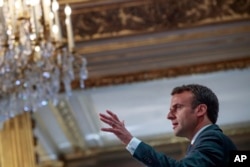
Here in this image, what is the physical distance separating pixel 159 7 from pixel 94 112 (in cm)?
166

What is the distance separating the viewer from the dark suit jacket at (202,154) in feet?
5.73

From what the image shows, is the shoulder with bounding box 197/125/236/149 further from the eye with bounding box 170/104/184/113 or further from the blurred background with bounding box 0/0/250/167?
the blurred background with bounding box 0/0/250/167

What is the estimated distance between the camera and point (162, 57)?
6.82 m

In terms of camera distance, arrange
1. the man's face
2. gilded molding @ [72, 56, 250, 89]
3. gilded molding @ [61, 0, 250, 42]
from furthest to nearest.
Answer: gilded molding @ [72, 56, 250, 89] → gilded molding @ [61, 0, 250, 42] → the man's face

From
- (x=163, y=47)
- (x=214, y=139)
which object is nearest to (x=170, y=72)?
(x=163, y=47)

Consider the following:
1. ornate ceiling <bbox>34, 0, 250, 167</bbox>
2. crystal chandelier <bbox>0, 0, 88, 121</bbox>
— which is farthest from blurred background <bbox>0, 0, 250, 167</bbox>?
crystal chandelier <bbox>0, 0, 88, 121</bbox>

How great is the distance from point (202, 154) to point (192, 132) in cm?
13

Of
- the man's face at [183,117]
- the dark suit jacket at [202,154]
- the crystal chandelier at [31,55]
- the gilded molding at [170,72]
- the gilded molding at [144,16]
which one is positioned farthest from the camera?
the gilded molding at [170,72]

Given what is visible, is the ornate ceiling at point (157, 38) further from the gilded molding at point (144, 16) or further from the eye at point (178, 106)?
the eye at point (178, 106)

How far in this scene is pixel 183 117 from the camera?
1.86m

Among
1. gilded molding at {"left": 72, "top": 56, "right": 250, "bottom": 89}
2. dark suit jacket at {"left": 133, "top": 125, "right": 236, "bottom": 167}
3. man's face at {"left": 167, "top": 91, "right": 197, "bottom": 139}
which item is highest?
man's face at {"left": 167, "top": 91, "right": 197, "bottom": 139}

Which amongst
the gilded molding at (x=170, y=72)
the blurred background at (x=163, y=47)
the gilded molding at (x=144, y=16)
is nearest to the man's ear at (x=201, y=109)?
the blurred background at (x=163, y=47)

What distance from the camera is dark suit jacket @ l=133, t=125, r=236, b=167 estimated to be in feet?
5.73

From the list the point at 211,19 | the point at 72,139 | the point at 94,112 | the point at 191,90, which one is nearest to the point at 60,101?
the point at 94,112
